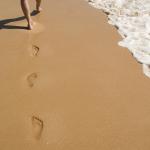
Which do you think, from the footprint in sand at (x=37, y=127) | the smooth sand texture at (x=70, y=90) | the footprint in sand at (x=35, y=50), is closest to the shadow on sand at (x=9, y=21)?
the smooth sand texture at (x=70, y=90)

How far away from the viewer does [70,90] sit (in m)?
3.22

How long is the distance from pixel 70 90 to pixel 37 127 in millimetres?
649

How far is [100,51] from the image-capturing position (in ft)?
12.8

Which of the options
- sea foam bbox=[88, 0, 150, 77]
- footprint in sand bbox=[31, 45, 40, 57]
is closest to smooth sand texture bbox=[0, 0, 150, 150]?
footprint in sand bbox=[31, 45, 40, 57]

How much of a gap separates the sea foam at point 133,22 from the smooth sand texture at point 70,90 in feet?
0.51

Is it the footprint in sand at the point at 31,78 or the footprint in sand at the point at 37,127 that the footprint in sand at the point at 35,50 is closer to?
the footprint in sand at the point at 31,78

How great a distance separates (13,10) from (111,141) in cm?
313

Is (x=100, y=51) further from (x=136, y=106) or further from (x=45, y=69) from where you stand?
(x=136, y=106)

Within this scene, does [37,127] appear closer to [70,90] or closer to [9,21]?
[70,90]

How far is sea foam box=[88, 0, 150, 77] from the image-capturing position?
13.3 ft

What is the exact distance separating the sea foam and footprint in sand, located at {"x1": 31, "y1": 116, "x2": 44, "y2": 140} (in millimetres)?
1451

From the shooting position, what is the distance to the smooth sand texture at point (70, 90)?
8.73ft

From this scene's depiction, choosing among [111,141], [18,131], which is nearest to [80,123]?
[111,141]

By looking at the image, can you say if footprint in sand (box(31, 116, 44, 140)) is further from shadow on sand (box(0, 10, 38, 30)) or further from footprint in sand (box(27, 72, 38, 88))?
shadow on sand (box(0, 10, 38, 30))
